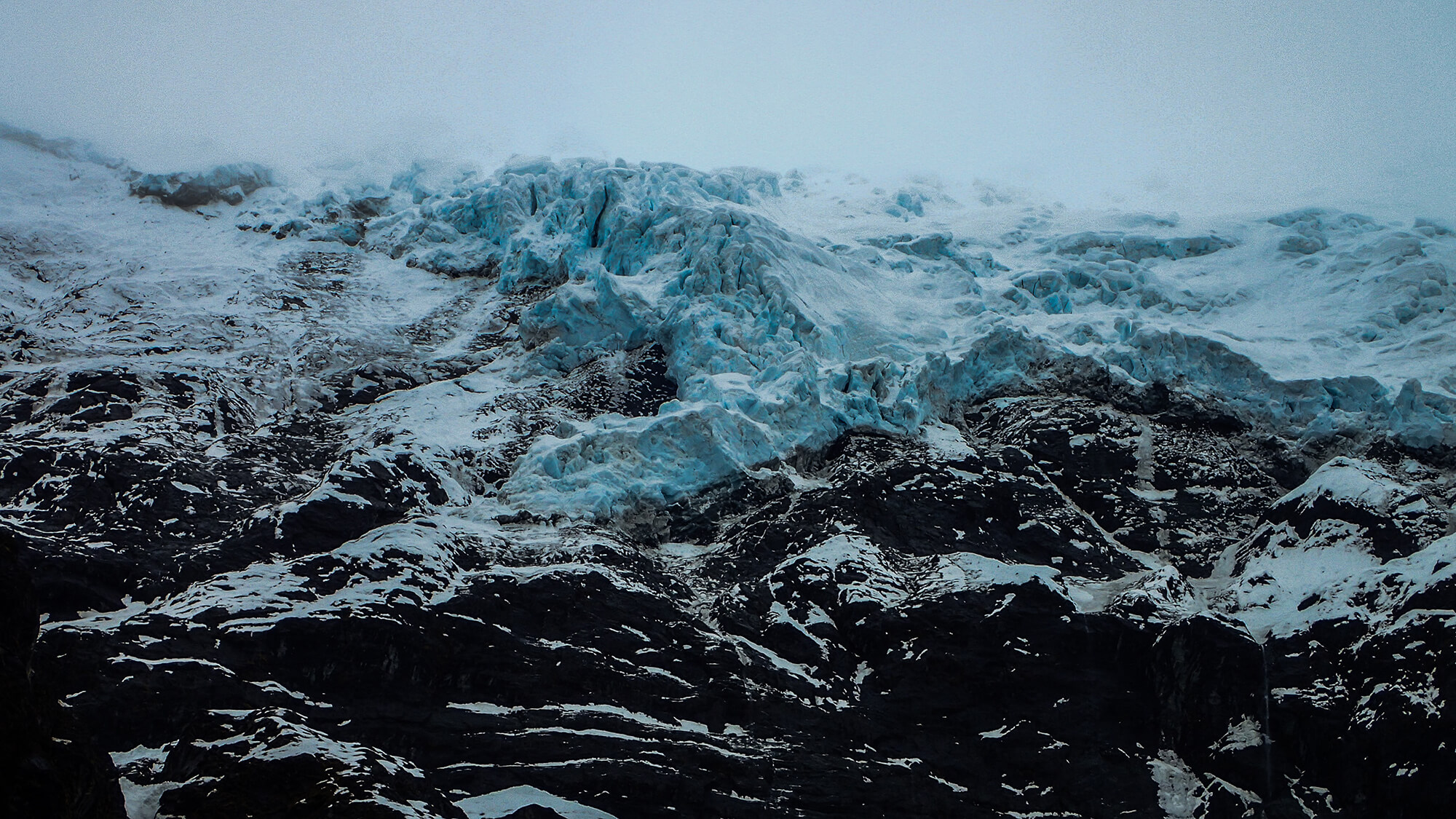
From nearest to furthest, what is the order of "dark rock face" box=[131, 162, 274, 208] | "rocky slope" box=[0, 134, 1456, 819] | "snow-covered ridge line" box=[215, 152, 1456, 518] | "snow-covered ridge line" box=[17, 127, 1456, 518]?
"rocky slope" box=[0, 134, 1456, 819], "snow-covered ridge line" box=[215, 152, 1456, 518], "snow-covered ridge line" box=[17, 127, 1456, 518], "dark rock face" box=[131, 162, 274, 208]

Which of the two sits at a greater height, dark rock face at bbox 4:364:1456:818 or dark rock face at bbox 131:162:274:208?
dark rock face at bbox 131:162:274:208

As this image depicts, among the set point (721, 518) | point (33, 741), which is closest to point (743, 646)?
point (721, 518)

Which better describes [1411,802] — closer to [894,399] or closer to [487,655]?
[894,399]

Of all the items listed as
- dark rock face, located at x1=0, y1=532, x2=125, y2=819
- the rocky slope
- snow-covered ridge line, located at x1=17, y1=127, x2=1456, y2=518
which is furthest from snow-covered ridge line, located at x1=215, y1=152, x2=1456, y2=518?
dark rock face, located at x1=0, y1=532, x2=125, y2=819

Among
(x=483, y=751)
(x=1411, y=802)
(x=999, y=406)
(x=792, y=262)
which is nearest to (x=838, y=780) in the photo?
(x=483, y=751)

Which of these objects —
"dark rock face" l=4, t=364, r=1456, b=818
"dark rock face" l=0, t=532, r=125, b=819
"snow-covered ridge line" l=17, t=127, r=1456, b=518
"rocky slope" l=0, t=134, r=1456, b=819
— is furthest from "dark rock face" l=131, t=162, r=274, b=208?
"dark rock face" l=0, t=532, r=125, b=819

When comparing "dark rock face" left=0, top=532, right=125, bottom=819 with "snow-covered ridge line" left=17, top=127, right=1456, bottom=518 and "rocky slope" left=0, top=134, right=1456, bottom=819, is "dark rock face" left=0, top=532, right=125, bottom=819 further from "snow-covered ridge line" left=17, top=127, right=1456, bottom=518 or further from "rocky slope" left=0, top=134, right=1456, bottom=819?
"snow-covered ridge line" left=17, top=127, right=1456, bottom=518

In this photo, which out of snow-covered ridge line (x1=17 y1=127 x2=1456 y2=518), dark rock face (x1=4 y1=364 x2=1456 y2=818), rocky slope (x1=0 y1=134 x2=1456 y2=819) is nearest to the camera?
dark rock face (x1=4 y1=364 x2=1456 y2=818)

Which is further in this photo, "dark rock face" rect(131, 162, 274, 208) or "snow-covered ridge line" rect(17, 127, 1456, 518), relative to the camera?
"dark rock face" rect(131, 162, 274, 208)

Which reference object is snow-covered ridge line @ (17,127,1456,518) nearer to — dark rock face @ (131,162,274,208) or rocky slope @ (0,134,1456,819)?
rocky slope @ (0,134,1456,819)

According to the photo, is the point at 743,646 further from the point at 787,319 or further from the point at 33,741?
the point at 33,741
